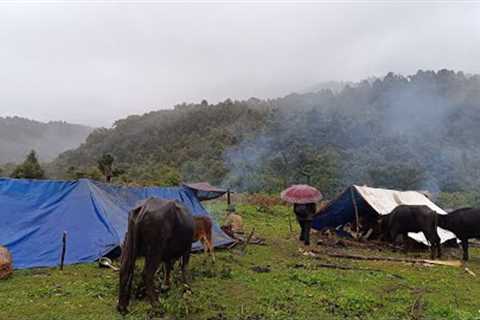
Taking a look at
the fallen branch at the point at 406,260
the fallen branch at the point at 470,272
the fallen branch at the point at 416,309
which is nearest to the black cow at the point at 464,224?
the fallen branch at the point at 406,260

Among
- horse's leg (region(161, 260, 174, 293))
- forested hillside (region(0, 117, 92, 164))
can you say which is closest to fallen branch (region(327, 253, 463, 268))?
horse's leg (region(161, 260, 174, 293))

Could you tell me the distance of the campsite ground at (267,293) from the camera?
7.94 meters

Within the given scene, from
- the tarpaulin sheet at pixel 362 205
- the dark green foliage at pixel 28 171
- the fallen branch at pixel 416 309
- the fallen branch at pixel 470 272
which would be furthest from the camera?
the dark green foliage at pixel 28 171

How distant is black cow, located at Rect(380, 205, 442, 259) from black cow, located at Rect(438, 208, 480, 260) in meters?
0.61

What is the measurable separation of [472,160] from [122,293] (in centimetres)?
5756

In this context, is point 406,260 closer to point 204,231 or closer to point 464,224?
point 464,224

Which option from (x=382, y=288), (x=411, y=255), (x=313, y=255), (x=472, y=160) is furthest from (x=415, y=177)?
(x=382, y=288)

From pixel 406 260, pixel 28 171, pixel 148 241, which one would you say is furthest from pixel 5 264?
pixel 28 171

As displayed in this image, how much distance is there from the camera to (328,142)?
59375 millimetres

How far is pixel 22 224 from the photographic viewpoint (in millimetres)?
12070

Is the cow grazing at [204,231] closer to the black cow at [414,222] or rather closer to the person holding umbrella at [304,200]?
the person holding umbrella at [304,200]

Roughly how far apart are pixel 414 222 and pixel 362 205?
2.96 meters

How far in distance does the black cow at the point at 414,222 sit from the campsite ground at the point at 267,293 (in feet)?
6.73

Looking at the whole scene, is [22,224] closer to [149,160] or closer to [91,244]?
[91,244]
